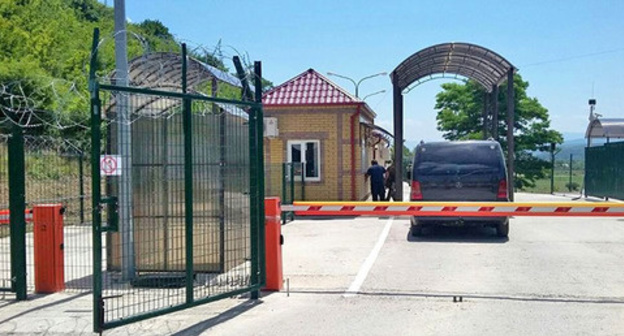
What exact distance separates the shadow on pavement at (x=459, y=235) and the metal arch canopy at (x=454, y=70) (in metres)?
3.05

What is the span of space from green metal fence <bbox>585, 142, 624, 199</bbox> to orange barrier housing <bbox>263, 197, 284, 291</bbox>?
1818 centimetres

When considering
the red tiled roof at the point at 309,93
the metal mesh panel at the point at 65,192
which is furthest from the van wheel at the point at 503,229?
the metal mesh panel at the point at 65,192

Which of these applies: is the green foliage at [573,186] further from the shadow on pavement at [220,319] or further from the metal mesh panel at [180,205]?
the shadow on pavement at [220,319]

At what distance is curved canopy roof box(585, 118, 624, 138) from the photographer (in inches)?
1061

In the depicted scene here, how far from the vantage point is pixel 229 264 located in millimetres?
8469

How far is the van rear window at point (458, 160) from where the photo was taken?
1362 centimetres

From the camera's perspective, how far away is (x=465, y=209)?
29.2ft

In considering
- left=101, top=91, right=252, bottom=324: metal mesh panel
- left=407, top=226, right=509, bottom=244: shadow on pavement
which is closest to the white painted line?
left=407, top=226, right=509, bottom=244: shadow on pavement

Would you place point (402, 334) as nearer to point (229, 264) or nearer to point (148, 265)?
point (229, 264)

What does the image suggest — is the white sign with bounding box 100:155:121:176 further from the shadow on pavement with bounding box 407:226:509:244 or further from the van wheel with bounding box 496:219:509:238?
the van wheel with bounding box 496:219:509:238

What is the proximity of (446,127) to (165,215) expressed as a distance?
51127 mm

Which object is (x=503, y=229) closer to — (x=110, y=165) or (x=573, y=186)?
(x=110, y=165)

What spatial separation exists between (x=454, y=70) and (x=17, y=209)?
16.7 metres

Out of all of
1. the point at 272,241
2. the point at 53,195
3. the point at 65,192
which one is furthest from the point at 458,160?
the point at 65,192
